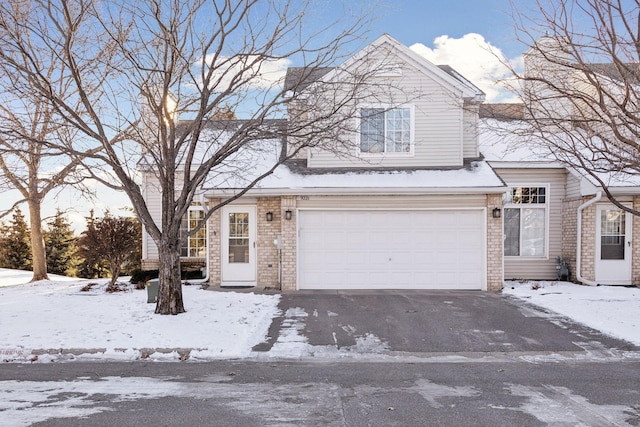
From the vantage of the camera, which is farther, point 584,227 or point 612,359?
point 584,227

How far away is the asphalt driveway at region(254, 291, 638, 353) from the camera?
7.72 metres

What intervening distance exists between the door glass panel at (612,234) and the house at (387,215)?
11.6ft

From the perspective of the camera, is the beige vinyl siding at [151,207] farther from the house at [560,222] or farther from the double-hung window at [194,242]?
the house at [560,222]

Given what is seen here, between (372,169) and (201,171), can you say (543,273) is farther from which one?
(201,171)

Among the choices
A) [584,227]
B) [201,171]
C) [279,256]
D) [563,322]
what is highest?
[201,171]

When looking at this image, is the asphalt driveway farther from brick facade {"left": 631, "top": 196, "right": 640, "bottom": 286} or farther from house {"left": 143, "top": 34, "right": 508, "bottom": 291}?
brick facade {"left": 631, "top": 196, "right": 640, "bottom": 286}

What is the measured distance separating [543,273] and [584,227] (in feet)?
6.58

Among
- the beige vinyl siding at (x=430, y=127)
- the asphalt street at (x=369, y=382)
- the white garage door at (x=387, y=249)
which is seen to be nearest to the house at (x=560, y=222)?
the beige vinyl siding at (x=430, y=127)

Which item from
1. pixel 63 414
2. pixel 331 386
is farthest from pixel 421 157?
pixel 63 414

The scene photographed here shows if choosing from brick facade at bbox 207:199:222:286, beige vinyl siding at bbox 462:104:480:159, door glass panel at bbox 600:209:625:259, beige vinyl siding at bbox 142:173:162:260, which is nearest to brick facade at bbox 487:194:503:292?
beige vinyl siding at bbox 462:104:480:159

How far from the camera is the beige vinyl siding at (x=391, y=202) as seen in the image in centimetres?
1301

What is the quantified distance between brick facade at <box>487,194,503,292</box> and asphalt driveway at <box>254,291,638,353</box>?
2.61 ft

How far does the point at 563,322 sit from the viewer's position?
9266mm

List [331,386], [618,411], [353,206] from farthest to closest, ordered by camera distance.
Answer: [353,206]
[331,386]
[618,411]
